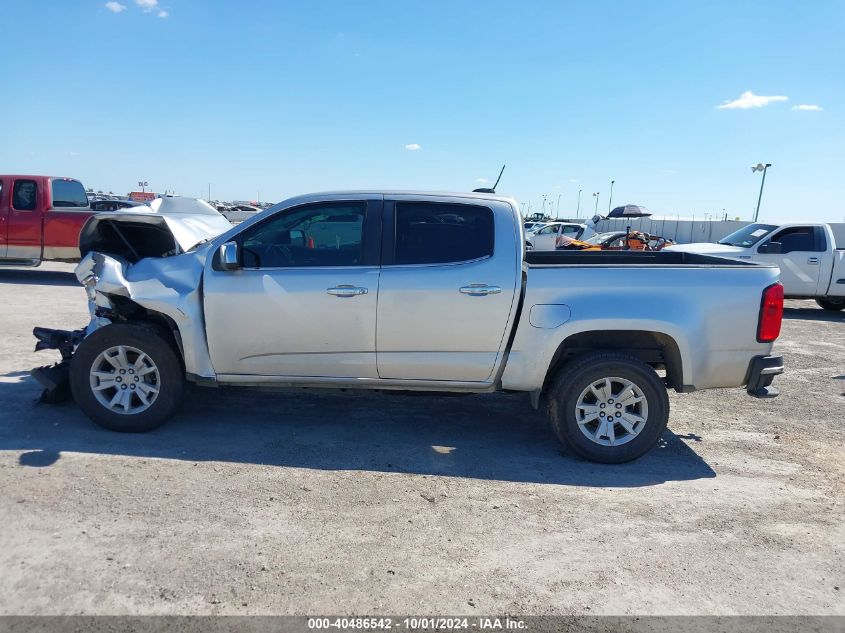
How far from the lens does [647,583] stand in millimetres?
3287

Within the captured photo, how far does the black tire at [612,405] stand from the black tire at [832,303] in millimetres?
11481

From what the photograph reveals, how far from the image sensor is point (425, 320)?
15.9 ft

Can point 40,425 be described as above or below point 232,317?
below

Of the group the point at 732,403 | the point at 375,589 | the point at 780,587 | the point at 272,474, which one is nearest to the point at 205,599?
the point at 375,589

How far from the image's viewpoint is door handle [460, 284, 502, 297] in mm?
4777

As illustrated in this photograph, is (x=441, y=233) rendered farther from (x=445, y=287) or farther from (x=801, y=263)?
(x=801, y=263)

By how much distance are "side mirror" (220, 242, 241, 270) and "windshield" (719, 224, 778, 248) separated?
11.8 meters

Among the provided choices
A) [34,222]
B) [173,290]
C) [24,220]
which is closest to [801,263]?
[173,290]

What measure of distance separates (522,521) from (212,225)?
4.10 meters

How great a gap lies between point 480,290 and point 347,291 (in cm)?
98

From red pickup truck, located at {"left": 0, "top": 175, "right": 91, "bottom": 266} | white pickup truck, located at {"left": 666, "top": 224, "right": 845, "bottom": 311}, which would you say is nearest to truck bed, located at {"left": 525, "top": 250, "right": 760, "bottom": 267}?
white pickup truck, located at {"left": 666, "top": 224, "right": 845, "bottom": 311}

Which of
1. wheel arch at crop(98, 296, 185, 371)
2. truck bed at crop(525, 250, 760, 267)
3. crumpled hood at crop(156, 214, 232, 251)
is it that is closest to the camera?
wheel arch at crop(98, 296, 185, 371)

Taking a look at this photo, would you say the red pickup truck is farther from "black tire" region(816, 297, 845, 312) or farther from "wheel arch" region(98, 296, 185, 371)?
"black tire" region(816, 297, 845, 312)

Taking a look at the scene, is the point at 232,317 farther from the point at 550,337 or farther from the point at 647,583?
the point at 647,583
